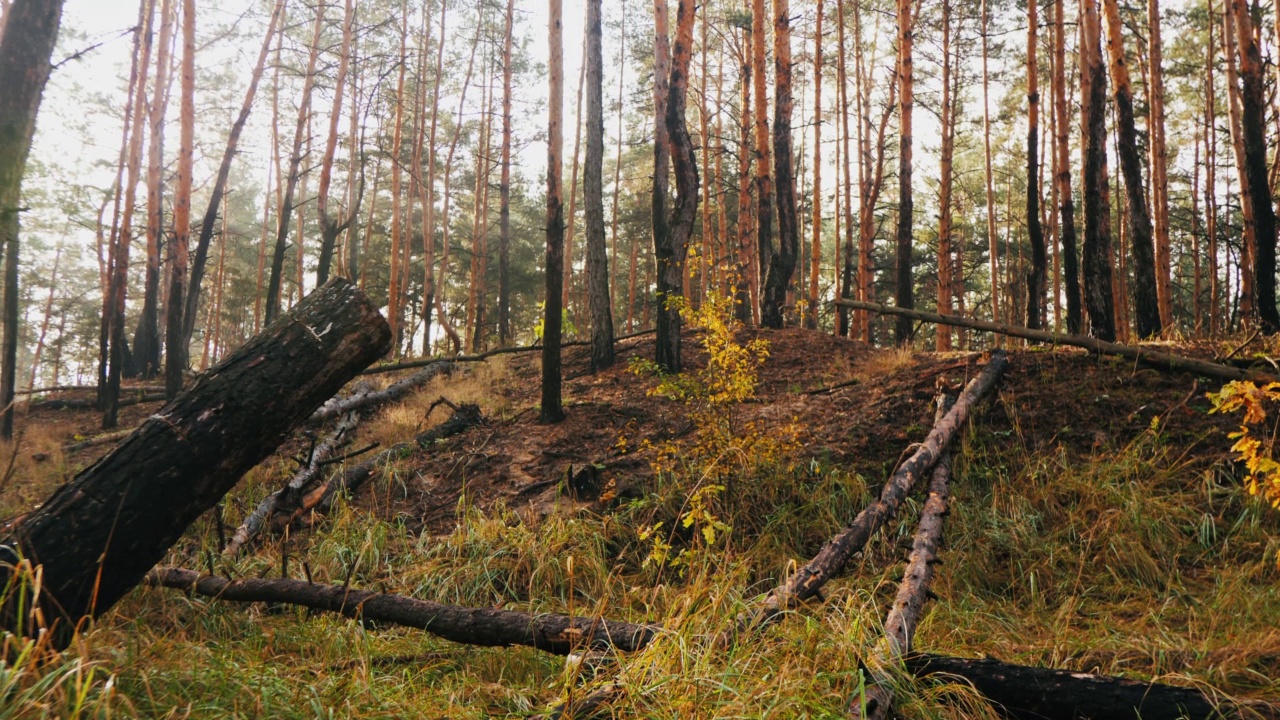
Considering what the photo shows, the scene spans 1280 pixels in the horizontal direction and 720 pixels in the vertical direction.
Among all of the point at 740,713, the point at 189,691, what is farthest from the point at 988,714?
the point at 189,691

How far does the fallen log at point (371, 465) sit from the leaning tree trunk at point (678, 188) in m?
2.54

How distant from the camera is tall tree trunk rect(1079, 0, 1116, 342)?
9.11 m

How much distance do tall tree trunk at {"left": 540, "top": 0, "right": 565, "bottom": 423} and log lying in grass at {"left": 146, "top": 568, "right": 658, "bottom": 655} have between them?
13.7 feet

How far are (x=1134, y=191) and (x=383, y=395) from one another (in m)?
10.7

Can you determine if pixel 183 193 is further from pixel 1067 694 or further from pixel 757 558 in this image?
pixel 1067 694

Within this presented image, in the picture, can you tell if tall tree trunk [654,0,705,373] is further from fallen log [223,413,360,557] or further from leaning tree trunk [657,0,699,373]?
fallen log [223,413,360,557]

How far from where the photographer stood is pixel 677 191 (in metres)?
8.37

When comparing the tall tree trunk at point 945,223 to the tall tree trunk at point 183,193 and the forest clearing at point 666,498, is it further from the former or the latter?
the tall tree trunk at point 183,193

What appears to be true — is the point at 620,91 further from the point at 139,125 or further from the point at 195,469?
the point at 195,469

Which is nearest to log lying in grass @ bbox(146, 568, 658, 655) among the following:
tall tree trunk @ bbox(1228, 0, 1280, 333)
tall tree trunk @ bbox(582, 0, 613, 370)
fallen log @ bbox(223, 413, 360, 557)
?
fallen log @ bbox(223, 413, 360, 557)

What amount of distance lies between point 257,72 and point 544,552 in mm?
11998

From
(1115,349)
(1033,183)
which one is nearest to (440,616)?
(1115,349)

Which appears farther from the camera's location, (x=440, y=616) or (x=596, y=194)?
(x=596, y=194)

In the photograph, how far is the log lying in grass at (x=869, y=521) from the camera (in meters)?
2.87
